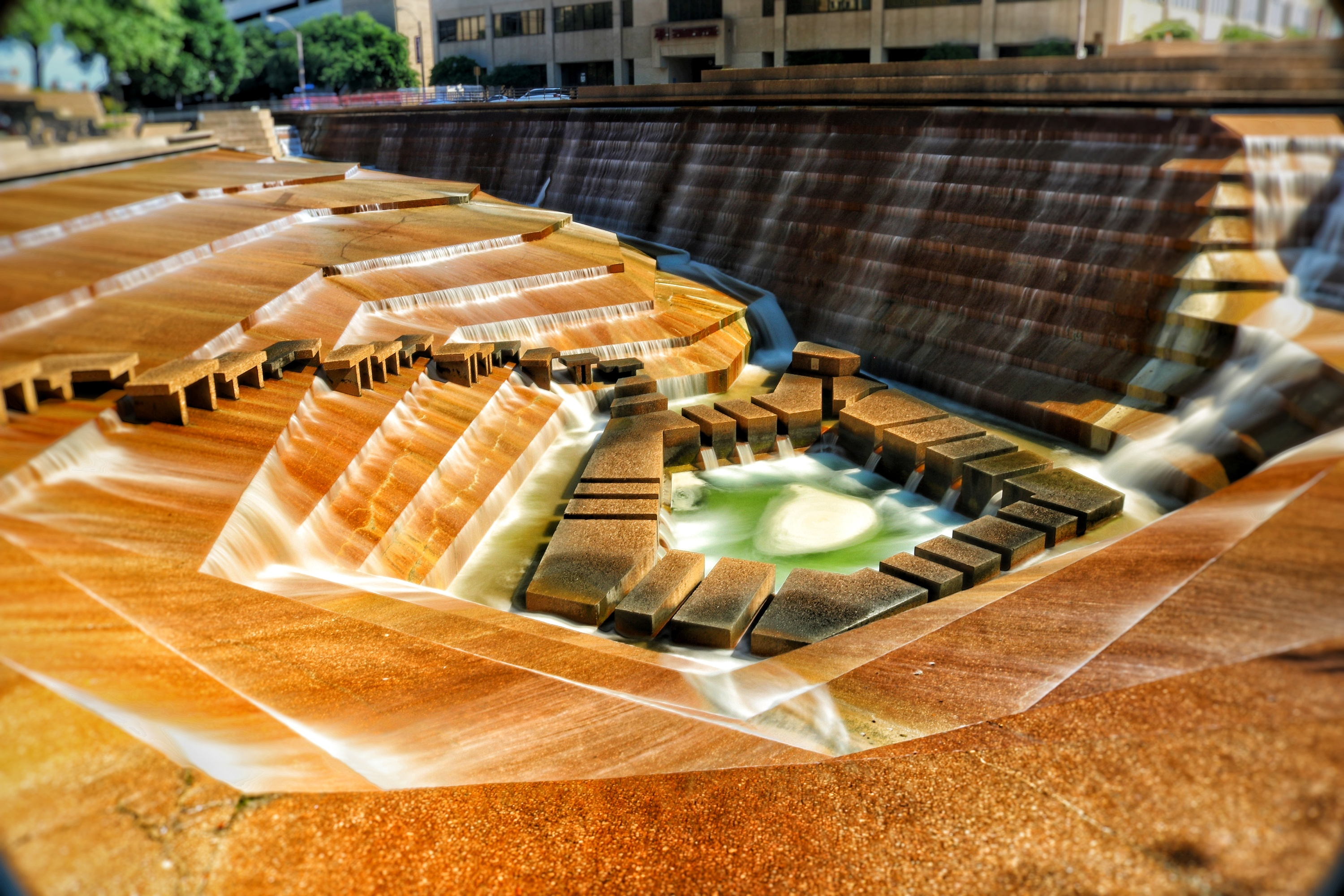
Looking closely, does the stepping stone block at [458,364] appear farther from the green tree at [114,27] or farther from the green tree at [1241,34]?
the green tree at [1241,34]

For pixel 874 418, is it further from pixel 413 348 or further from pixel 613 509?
pixel 413 348

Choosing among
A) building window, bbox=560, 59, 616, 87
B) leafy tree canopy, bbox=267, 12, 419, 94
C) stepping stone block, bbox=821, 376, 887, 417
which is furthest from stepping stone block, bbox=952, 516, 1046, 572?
building window, bbox=560, 59, 616, 87

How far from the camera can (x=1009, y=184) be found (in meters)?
11.8

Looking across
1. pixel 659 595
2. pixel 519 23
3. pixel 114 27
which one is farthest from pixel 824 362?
pixel 519 23

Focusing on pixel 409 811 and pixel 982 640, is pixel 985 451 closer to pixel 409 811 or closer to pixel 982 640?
pixel 982 640

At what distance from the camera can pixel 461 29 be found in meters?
48.5

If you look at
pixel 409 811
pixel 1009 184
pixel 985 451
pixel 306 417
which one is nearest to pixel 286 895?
pixel 409 811

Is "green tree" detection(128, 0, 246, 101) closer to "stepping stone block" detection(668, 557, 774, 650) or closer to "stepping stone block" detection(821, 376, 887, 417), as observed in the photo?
"stepping stone block" detection(668, 557, 774, 650)

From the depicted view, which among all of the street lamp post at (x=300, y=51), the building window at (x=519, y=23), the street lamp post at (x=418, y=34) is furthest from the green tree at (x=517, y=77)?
the street lamp post at (x=300, y=51)

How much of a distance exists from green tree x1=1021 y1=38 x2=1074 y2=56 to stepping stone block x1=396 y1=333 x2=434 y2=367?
787cm

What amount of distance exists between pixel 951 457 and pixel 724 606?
333 cm

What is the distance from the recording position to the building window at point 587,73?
142 ft

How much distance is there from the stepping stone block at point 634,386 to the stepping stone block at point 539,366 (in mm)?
738

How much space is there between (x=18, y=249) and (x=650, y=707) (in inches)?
102
